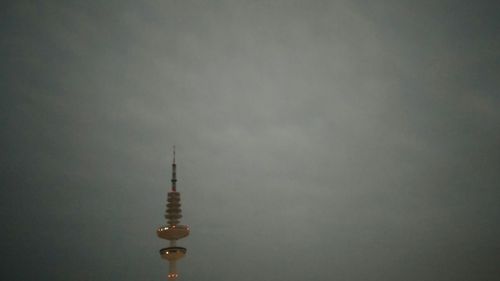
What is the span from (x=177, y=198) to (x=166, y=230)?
9104 millimetres

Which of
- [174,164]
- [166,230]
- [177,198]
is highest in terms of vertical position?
[174,164]

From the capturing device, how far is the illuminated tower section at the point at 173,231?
11394 centimetres

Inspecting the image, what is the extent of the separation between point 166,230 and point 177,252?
20.4 feet

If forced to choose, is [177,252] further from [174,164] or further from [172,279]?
[174,164]

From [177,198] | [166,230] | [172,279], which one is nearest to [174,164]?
[177,198]

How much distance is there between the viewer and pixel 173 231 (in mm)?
115375

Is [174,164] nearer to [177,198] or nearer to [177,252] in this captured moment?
[177,198]

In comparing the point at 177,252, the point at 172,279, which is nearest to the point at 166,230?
the point at 177,252

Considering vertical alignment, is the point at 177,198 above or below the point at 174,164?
below

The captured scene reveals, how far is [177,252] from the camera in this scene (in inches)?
4493

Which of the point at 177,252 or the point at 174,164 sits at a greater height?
the point at 174,164

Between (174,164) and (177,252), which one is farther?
(174,164)

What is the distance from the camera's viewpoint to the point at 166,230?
4547 inches

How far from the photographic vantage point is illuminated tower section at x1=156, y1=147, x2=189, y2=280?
113938mm
